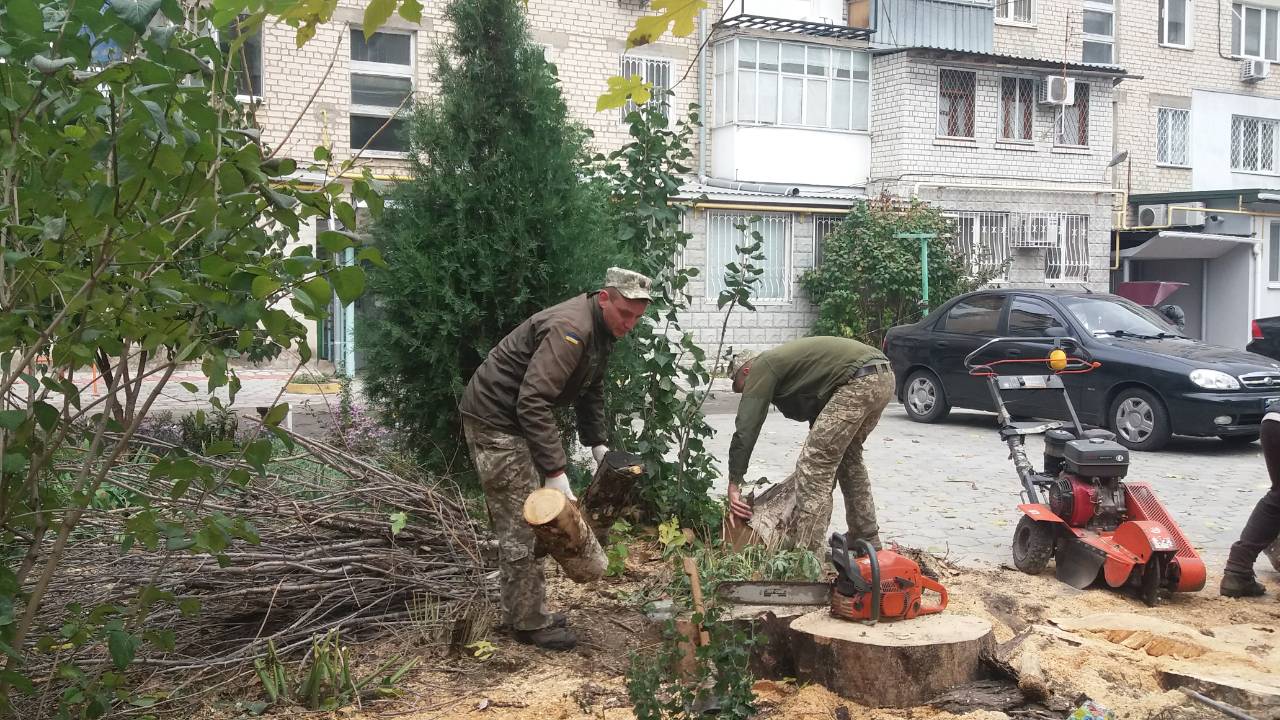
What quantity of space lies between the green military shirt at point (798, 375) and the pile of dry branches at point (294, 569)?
5.37 feet

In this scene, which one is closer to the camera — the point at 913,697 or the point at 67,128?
the point at 67,128

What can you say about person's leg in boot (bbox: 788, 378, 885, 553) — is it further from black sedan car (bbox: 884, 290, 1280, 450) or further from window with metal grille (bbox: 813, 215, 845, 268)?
window with metal grille (bbox: 813, 215, 845, 268)

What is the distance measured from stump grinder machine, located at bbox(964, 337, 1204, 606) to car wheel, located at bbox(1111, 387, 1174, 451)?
5045 millimetres

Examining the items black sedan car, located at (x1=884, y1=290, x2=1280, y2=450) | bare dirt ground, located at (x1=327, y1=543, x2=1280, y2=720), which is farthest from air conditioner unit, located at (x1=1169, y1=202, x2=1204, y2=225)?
bare dirt ground, located at (x1=327, y1=543, x2=1280, y2=720)

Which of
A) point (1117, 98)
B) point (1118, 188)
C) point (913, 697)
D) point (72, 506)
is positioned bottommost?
point (913, 697)

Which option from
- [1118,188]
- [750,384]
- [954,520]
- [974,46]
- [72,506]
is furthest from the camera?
[1118,188]

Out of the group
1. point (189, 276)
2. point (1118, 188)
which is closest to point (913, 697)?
point (189, 276)

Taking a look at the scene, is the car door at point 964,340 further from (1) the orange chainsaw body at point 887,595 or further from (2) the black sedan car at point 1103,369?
(1) the orange chainsaw body at point 887,595

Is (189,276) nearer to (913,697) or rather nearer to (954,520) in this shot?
(913,697)

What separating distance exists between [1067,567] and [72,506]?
526 centimetres

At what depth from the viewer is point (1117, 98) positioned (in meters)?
27.7

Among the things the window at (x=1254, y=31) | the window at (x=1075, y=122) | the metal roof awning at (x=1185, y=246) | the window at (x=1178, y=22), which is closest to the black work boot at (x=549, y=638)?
the metal roof awning at (x=1185, y=246)

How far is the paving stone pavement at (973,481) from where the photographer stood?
7711mm

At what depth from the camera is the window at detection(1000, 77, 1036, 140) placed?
25141 millimetres
